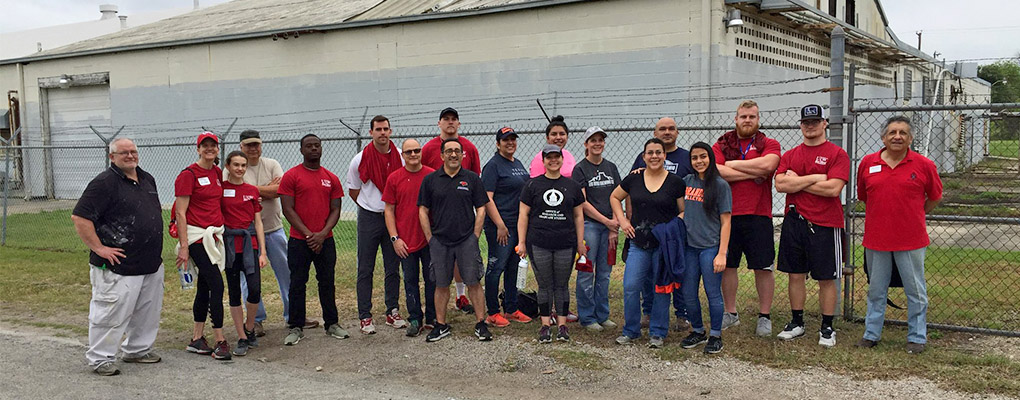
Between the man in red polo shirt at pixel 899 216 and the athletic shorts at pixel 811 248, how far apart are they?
0.78 feet

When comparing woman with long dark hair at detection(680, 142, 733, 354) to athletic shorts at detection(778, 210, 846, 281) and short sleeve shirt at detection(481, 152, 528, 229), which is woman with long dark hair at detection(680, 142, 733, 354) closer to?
athletic shorts at detection(778, 210, 846, 281)

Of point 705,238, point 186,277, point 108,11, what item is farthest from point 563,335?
point 108,11

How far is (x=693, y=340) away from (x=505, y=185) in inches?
82.3

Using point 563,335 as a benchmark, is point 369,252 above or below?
above

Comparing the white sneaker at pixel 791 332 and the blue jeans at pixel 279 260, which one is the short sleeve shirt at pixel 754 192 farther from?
the blue jeans at pixel 279 260

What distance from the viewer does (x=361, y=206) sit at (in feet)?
22.6

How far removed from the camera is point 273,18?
67.1 ft

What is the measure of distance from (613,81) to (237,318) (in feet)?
29.4

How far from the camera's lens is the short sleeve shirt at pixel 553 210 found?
6270mm

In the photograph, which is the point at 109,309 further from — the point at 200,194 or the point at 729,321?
the point at 729,321

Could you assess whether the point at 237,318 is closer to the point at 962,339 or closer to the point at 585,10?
the point at 962,339

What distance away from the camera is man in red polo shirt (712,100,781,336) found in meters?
6.04

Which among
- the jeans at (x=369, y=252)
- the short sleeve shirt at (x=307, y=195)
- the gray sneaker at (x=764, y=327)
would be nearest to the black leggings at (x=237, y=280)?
the short sleeve shirt at (x=307, y=195)

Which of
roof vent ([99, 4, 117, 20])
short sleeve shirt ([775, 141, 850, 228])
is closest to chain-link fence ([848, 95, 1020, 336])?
short sleeve shirt ([775, 141, 850, 228])
